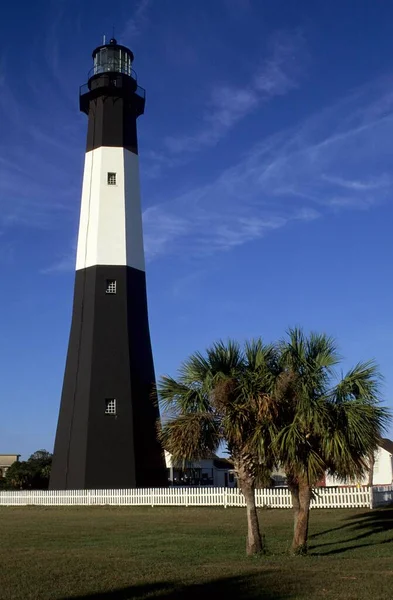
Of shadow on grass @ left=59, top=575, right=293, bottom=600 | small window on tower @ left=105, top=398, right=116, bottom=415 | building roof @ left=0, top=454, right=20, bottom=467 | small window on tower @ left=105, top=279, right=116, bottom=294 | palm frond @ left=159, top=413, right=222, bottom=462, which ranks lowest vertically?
shadow on grass @ left=59, top=575, right=293, bottom=600

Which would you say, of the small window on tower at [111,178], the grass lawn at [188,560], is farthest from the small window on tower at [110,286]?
the grass lawn at [188,560]

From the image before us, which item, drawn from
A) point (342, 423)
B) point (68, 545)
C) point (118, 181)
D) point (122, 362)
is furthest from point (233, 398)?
point (118, 181)

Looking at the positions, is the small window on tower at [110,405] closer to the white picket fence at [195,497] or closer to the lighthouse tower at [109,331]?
the lighthouse tower at [109,331]

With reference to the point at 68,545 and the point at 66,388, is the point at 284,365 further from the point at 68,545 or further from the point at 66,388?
the point at 66,388

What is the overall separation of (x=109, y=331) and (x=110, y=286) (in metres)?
2.24

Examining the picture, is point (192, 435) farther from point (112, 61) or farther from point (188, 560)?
point (112, 61)

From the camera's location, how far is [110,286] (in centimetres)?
3181

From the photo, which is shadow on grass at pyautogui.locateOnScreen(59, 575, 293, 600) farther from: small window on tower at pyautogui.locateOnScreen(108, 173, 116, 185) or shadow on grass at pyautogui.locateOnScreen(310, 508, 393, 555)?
small window on tower at pyautogui.locateOnScreen(108, 173, 116, 185)

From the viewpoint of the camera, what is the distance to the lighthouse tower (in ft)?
98.2

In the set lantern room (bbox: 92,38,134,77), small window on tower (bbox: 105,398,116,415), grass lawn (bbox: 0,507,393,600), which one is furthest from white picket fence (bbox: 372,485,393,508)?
lantern room (bbox: 92,38,134,77)

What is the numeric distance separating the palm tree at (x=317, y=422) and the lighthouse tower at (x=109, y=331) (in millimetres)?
16219

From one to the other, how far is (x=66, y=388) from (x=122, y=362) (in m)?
3.06

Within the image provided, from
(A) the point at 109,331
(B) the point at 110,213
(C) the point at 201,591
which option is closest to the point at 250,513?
(C) the point at 201,591

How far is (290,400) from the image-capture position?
13.8 m
